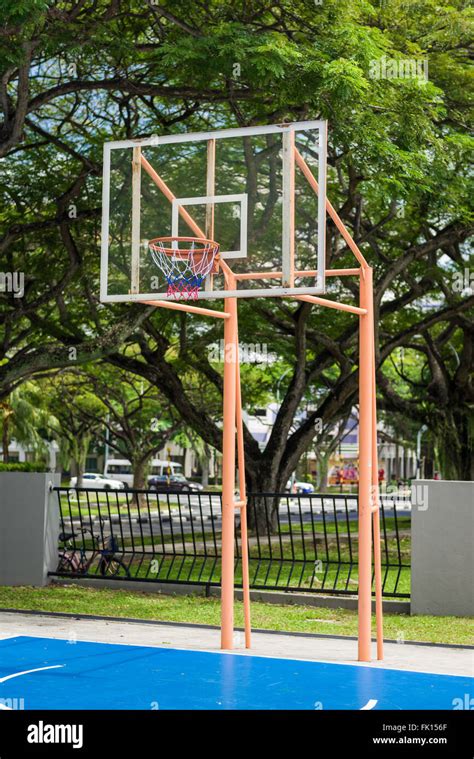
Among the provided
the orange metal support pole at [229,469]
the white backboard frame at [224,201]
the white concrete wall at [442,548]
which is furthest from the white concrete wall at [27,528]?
the white backboard frame at [224,201]

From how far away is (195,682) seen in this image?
912 cm

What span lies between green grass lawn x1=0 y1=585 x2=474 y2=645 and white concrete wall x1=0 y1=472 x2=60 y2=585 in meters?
0.39

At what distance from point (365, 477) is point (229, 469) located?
1.44 m

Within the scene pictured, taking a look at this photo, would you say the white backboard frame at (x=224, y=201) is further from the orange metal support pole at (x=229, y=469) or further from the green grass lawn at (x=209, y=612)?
the green grass lawn at (x=209, y=612)

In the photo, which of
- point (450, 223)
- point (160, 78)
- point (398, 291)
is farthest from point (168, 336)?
point (160, 78)

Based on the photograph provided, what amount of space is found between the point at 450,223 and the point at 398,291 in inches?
212

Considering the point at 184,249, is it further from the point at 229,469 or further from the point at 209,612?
the point at 209,612

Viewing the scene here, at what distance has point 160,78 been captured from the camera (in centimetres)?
1709

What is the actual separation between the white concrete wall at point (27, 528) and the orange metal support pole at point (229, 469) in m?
5.58

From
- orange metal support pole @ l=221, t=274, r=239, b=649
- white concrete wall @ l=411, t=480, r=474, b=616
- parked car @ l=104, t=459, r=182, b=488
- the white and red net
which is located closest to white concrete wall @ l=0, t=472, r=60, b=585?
orange metal support pole @ l=221, t=274, r=239, b=649

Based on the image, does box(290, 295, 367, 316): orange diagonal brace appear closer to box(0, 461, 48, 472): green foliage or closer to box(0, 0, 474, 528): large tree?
box(0, 0, 474, 528): large tree

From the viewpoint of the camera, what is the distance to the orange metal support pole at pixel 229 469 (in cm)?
1054
